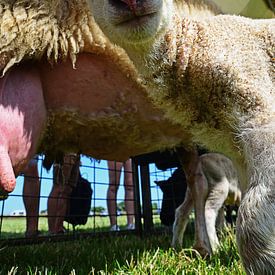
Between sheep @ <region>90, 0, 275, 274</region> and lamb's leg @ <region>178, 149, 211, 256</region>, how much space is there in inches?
42.5

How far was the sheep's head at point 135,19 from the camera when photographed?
4.65ft

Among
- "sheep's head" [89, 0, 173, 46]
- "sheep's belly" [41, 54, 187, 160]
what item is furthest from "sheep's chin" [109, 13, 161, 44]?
"sheep's belly" [41, 54, 187, 160]

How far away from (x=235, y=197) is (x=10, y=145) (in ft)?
7.56

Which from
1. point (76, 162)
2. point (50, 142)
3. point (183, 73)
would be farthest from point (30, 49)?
point (76, 162)

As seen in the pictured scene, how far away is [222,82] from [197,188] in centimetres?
152

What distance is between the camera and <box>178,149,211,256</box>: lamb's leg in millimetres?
2711

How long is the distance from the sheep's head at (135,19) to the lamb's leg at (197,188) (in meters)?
1.51

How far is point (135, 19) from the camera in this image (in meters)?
1.45

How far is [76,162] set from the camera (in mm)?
3367

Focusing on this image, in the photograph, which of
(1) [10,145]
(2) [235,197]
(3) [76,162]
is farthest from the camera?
(2) [235,197]

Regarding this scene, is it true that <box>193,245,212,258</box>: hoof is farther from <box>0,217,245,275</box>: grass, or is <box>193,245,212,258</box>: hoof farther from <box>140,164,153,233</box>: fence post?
<box>140,164,153,233</box>: fence post

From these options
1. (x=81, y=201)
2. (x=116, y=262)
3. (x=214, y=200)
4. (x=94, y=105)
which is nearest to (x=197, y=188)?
(x=214, y=200)

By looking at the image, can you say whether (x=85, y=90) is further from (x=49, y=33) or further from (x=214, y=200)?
(x=214, y=200)

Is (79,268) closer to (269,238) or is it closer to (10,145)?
(10,145)
